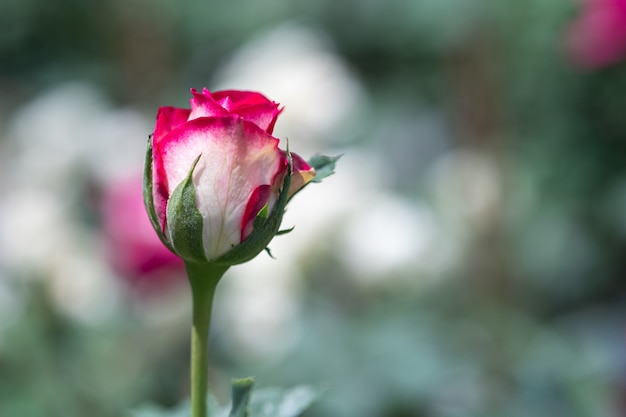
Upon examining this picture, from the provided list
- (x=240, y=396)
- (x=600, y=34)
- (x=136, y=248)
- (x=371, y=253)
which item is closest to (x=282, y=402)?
(x=240, y=396)

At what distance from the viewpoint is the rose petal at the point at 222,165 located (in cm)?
36

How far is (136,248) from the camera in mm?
1330

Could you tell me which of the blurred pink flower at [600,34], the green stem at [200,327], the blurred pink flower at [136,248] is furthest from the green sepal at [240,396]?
the blurred pink flower at [600,34]

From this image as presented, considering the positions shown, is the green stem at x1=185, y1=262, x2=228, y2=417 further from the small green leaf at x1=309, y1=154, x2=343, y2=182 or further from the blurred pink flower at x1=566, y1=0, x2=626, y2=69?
the blurred pink flower at x1=566, y1=0, x2=626, y2=69

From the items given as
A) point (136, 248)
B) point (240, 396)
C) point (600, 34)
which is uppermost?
point (600, 34)

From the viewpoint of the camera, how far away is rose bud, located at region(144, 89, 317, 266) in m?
0.36

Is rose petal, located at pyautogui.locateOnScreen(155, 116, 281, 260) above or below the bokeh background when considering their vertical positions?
below

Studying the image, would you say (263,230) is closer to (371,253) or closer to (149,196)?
(149,196)

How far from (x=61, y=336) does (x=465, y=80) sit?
2.99ft

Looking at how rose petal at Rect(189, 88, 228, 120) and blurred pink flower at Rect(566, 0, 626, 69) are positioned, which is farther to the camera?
blurred pink flower at Rect(566, 0, 626, 69)

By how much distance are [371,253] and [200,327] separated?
1.14 m

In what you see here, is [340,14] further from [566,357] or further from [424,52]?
[566,357]

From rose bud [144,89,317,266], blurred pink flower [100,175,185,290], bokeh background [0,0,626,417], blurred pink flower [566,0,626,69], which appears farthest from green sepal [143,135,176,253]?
blurred pink flower [566,0,626,69]

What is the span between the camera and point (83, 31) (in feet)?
11.0
